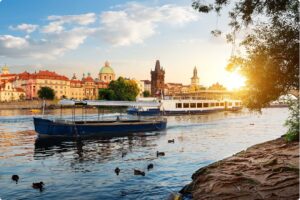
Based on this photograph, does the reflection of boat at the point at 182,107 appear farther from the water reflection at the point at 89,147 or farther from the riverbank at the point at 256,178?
the riverbank at the point at 256,178

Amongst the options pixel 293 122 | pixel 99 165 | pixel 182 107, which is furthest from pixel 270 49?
pixel 182 107

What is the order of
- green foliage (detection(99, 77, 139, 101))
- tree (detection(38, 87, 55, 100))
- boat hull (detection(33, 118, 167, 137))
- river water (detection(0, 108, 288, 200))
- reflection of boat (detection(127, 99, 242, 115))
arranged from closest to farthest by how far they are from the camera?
river water (detection(0, 108, 288, 200)), boat hull (detection(33, 118, 167, 137)), reflection of boat (detection(127, 99, 242, 115)), green foliage (detection(99, 77, 139, 101)), tree (detection(38, 87, 55, 100))

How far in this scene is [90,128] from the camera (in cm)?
4188

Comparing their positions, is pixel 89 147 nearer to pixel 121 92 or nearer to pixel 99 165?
pixel 99 165

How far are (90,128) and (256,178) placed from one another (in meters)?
30.7

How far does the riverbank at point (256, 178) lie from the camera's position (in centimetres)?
1176

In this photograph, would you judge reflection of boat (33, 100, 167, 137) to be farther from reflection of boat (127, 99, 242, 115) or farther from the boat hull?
reflection of boat (127, 99, 242, 115)

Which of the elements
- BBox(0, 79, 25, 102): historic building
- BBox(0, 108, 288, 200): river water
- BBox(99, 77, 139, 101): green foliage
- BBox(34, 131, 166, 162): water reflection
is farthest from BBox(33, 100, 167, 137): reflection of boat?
BBox(0, 79, 25, 102): historic building

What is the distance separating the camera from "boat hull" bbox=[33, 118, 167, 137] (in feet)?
131

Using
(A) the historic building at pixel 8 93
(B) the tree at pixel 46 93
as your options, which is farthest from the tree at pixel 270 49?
(A) the historic building at pixel 8 93

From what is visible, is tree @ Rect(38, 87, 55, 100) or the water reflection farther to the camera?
tree @ Rect(38, 87, 55, 100)

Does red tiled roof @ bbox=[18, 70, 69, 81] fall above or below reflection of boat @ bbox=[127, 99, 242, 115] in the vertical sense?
above

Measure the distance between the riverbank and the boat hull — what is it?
85.5 ft

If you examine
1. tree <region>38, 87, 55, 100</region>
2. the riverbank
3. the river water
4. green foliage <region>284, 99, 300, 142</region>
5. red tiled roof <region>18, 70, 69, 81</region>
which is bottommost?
the river water
